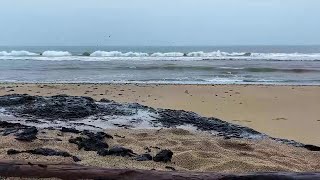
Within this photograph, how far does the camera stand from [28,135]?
5238mm

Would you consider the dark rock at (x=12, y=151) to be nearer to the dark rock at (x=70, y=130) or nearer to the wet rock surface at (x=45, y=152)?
the wet rock surface at (x=45, y=152)

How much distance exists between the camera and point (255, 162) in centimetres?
463

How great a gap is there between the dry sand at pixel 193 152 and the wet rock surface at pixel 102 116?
51 centimetres

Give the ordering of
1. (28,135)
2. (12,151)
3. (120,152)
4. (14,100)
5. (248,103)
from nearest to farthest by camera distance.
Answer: (12,151) < (120,152) < (28,135) < (14,100) < (248,103)

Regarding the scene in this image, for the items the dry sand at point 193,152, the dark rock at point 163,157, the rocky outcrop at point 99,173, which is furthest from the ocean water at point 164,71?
the rocky outcrop at point 99,173

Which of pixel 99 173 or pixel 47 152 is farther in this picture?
pixel 47 152

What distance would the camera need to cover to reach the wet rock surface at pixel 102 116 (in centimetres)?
655

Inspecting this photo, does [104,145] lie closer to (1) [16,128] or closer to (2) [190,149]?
(2) [190,149]

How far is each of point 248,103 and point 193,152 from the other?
6715 millimetres

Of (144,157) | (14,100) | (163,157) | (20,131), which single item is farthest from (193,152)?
(14,100)

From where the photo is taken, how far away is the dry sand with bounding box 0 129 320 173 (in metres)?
4.28

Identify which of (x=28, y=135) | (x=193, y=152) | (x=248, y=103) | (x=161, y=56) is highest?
(x=161, y=56)

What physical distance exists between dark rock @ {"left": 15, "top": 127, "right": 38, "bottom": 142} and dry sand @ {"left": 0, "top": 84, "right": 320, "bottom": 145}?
153 inches

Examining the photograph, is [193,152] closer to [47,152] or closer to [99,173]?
[47,152]
